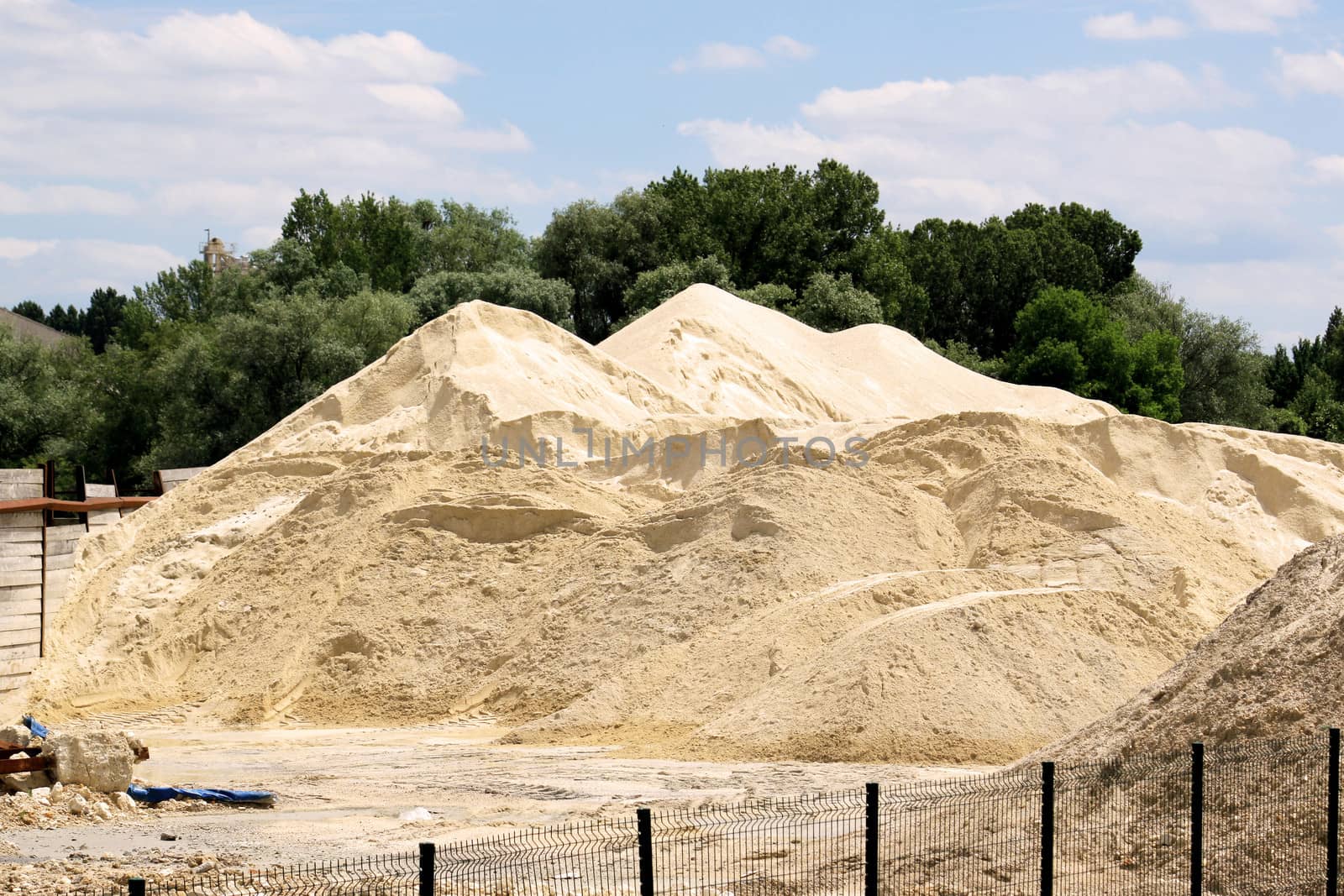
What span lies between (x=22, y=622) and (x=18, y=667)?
589 mm

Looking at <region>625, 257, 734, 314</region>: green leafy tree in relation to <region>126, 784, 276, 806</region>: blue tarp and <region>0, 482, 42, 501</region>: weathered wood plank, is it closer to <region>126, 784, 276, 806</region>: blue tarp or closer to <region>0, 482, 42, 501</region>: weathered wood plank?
<region>0, 482, 42, 501</region>: weathered wood plank

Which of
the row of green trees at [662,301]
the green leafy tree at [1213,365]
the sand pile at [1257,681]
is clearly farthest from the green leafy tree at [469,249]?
the sand pile at [1257,681]

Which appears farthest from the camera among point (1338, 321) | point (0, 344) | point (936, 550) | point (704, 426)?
point (1338, 321)

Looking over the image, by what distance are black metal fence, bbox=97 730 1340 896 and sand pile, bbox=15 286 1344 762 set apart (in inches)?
214

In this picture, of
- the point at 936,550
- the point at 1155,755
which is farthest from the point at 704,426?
the point at 1155,755

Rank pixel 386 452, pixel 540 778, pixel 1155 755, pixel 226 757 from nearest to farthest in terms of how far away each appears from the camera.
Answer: pixel 1155 755 → pixel 540 778 → pixel 226 757 → pixel 386 452

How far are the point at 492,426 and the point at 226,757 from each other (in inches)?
385

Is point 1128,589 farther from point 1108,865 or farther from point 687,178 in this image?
point 687,178

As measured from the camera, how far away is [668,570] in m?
21.3

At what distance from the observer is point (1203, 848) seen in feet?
33.7

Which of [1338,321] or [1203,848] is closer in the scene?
[1203,848]

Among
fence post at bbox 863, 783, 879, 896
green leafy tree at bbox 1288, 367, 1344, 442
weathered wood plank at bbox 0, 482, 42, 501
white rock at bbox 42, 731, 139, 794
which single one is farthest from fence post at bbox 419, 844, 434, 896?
green leafy tree at bbox 1288, 367, 1344, 442

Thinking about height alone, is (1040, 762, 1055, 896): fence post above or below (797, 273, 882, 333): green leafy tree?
below

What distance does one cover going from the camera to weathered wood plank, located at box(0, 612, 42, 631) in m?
20.7
